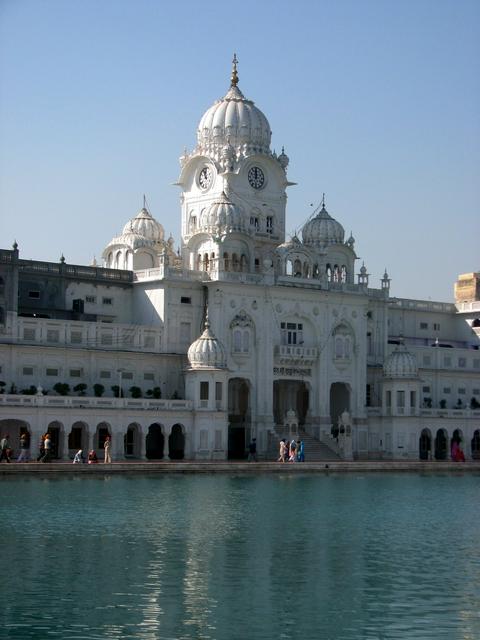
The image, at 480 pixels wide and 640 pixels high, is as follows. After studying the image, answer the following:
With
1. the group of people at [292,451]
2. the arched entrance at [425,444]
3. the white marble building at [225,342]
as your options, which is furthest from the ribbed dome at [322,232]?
the group of people at [292,451]

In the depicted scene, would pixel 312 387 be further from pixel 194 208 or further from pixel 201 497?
pixel 201 497

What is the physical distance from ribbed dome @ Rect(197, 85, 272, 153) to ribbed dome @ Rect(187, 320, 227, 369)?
1589 cm

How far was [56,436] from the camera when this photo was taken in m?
69.4

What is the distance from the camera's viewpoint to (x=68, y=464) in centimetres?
5975

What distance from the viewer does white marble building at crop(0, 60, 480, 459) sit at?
70.9 metres

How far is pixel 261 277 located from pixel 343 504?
94.3 ft

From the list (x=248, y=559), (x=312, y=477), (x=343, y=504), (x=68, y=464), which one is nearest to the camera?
(x=248, y=559)

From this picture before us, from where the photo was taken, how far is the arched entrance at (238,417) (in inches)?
3034

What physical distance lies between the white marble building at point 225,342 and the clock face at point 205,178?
6 centimetres

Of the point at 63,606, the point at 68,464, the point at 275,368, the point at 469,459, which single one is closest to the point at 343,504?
the point at 68,464

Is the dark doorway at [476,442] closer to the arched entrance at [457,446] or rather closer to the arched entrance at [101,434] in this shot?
the arched entrance at [457,446]

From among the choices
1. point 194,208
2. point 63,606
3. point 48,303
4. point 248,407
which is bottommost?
point 63,606

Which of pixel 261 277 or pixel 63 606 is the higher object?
pixel 261 277

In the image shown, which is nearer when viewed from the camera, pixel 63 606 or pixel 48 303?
pixel 63 606
